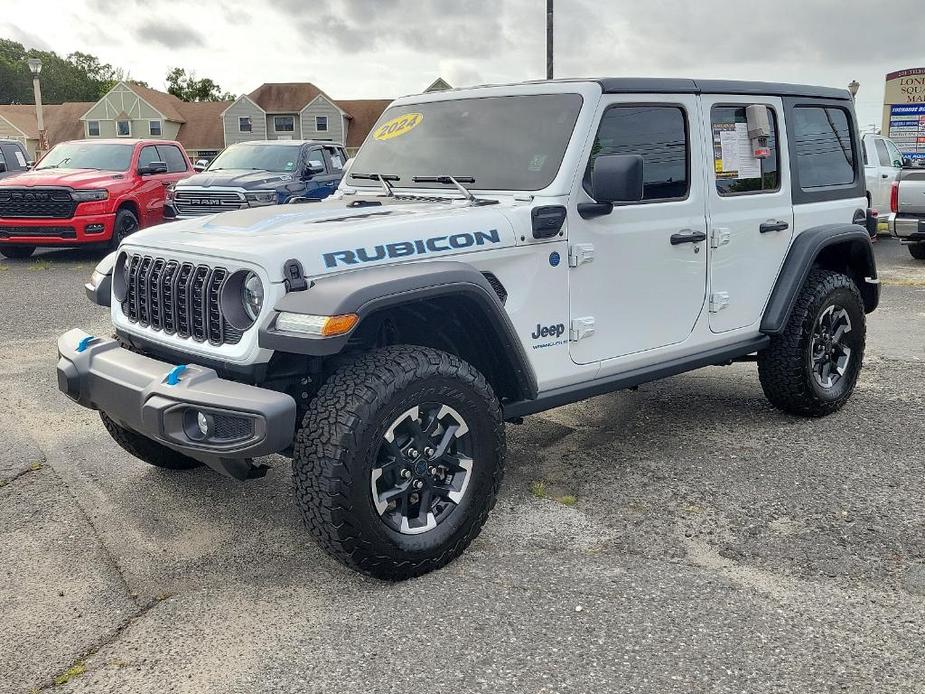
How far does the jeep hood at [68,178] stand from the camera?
12.4 metres

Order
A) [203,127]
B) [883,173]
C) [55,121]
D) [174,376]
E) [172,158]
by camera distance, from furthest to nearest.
Answer: [55,121] < [203,127] < [883,173] < [172,158] < [174,376]

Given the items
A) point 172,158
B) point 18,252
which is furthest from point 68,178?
point 172,158

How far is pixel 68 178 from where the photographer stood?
12633 mm

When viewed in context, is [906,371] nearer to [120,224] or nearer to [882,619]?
[882,619]

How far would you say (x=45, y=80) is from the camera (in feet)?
335

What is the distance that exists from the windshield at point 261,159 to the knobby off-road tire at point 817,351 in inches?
396

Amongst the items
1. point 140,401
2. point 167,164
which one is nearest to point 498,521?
point 140,401

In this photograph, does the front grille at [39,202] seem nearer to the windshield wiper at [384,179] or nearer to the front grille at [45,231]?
the front grille at [45,231]

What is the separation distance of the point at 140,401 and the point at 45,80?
11355 cm

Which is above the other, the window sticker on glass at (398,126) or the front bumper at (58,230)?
the window sticker on glass at (398,126)

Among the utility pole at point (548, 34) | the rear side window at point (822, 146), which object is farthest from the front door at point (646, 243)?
the utility pole at point (548, 34)

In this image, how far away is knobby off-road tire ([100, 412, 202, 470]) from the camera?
427 cm

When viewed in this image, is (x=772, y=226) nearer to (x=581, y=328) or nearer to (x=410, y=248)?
(x=581, y=328)

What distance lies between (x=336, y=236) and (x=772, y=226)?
2699 mm
